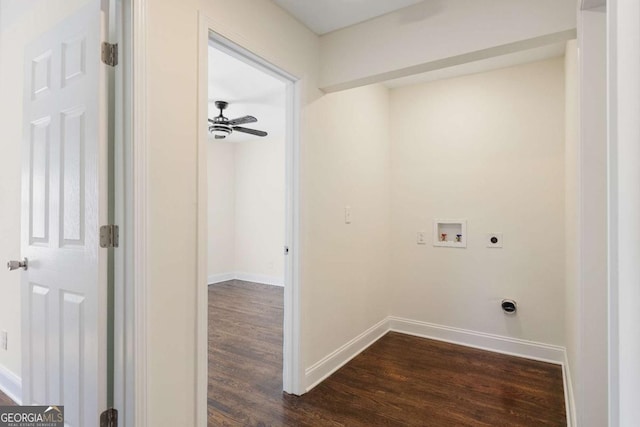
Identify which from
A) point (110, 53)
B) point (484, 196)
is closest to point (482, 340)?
point (484, 196)

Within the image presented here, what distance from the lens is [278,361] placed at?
2709 millimetres

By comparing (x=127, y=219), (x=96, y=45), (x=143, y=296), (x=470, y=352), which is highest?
(x=96, y=45)

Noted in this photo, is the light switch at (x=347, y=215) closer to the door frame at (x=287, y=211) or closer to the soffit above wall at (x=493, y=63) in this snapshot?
the door frame at (x=287, y=211)

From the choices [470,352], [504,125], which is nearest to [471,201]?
[504,125]

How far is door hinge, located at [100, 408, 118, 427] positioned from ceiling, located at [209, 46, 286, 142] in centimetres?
211

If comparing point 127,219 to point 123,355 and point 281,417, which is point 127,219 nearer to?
point 123,355

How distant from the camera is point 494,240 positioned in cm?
298

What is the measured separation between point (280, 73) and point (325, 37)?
1.94 ft

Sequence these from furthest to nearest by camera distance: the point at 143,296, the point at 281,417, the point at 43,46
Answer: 1. the point at 281,417
2. the point at 43,46
3. the point at 143,296

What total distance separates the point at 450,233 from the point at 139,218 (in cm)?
281

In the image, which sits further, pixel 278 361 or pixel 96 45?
pixel 278 361

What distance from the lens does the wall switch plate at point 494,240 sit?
117 inches

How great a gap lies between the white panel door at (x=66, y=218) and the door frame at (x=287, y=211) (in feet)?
1.29

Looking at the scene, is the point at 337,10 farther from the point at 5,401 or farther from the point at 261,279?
the point at 261,279
